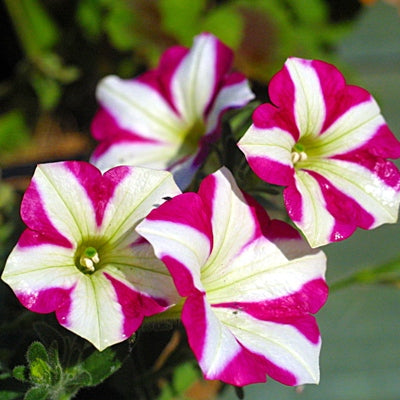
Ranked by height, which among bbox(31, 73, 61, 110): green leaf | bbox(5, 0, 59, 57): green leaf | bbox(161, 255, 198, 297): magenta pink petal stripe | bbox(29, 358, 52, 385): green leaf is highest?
bbox(161, 255, 198, 297): magenta pink petal stripe

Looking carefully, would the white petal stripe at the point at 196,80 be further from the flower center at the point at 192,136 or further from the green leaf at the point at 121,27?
the green leaf at the point at 121,27


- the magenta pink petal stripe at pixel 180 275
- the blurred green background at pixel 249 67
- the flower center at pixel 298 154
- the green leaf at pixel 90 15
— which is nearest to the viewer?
the magenta pink petal stripe at pixel 180 275

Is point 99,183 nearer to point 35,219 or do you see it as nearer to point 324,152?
point 35,219

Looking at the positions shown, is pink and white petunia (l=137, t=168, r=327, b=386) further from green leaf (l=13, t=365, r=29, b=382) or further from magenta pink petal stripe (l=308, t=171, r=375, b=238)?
green leaf (l=13, t=365, r=29, b=382)

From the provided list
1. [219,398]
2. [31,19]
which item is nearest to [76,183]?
[219,398]

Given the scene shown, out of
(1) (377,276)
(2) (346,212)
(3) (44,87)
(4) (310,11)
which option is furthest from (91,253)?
(4) (310,11)

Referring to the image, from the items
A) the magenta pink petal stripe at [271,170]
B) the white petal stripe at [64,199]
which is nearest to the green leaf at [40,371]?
the white petal stripe at [64,199]

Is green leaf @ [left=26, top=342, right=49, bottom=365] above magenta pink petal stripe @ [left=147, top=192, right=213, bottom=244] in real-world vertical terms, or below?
below

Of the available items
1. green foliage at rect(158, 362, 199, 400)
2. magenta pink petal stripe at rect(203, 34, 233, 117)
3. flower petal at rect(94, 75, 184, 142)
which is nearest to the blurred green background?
green foliage at rect(158, 362, 199, 400)
